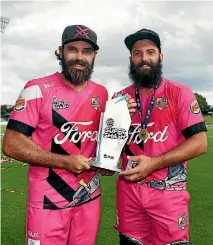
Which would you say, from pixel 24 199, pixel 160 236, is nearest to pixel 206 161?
pixel 24 199

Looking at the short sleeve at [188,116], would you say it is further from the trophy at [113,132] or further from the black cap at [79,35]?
the black cap at [79,35]

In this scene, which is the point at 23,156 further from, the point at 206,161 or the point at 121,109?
the point at 206,161

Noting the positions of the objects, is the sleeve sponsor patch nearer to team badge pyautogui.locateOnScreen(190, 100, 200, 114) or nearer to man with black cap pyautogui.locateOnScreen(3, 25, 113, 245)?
man with black cap pyautogui.locateOnScreen(3, 25, 113, 245)

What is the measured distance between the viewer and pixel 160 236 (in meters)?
3.86

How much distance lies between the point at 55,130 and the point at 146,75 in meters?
0.97

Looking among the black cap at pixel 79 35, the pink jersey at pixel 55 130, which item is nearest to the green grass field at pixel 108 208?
the pink jersey at pixel 55 130

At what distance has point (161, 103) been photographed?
12.6 ft

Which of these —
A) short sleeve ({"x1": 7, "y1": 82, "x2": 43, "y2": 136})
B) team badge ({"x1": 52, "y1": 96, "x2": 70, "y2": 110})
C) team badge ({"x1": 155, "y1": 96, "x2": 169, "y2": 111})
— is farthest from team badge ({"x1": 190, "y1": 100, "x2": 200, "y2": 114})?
short sleeve ({"x1": 7, "y1": 82, "x2": 43, "y2": 136})

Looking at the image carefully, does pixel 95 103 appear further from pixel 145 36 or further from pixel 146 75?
pixel 145 36

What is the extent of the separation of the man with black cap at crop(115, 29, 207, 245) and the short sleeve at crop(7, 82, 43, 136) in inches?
32.6

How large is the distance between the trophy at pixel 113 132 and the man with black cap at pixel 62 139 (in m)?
0.18

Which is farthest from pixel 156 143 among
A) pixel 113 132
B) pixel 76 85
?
pixel 76 85

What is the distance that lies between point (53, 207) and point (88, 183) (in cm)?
38

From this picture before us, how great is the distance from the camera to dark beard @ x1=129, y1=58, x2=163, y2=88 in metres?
3.85
